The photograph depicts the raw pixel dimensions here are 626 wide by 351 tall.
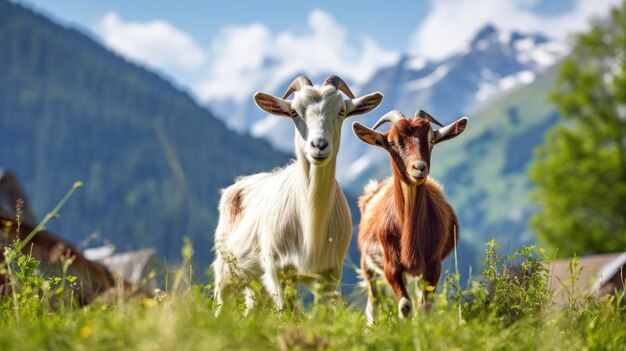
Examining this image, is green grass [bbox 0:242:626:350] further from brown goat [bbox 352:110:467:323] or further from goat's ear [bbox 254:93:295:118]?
goat's ear [bbox 254:93:295:118]

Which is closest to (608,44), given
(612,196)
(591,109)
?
(591,109)

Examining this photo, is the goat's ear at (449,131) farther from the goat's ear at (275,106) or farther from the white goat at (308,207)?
the goat's ear at (275,106)

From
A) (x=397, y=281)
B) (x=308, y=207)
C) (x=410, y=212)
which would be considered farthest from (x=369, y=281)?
(x=308, y=207)

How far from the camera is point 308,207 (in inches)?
300

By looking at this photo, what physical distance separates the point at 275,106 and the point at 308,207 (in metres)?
1.07

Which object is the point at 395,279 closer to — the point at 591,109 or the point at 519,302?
the point at 519,302

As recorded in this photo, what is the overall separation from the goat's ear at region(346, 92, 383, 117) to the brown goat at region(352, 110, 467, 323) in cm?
19

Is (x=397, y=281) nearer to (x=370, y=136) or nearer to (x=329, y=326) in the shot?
(x=370, y=136)

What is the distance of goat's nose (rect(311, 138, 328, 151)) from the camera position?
23.2 feet

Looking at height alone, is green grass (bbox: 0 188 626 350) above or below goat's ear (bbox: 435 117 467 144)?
below

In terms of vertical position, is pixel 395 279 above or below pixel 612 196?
below

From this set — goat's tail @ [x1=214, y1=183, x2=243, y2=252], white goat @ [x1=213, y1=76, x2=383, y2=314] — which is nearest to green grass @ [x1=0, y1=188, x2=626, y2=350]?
white goat @ [x1=213, y1=76, x2=383, y2=314]

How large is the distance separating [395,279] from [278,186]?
1.80 metres

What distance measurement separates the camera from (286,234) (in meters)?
7.78
